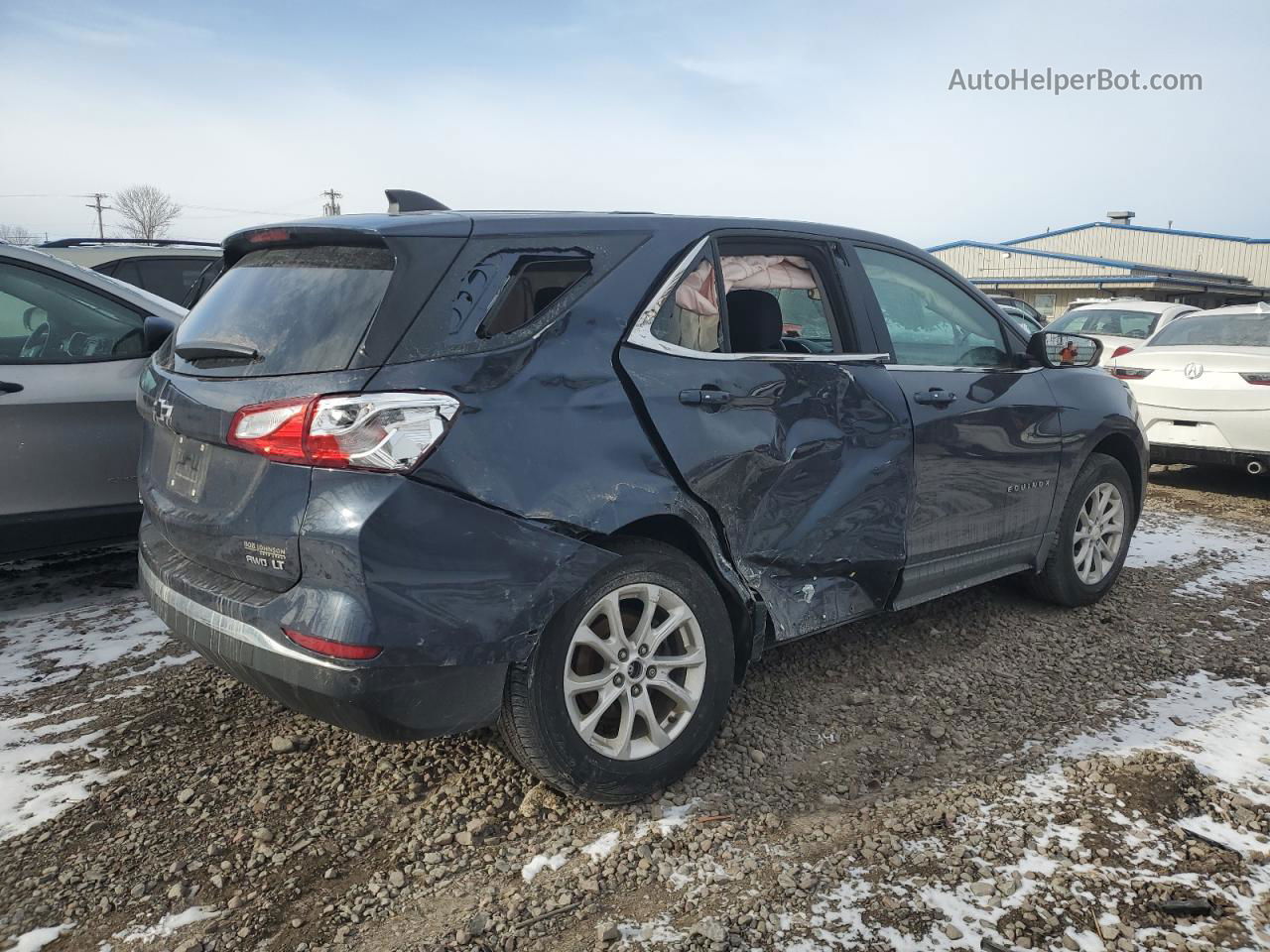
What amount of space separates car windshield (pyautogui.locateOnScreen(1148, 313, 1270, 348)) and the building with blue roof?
1209 inches

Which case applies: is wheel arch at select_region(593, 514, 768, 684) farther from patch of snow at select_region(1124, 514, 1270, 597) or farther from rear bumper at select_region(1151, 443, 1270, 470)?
rear bumper at select_region(1151, 443, 1270, 470)

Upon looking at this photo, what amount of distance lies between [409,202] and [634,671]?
1787mm

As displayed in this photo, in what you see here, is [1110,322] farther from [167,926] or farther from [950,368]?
[167,926]

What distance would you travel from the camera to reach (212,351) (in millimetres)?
2814

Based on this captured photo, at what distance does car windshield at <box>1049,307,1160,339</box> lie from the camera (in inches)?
462

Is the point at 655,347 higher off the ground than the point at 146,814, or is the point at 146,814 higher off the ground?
the point at 655,347

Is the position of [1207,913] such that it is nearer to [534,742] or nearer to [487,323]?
[534,742]

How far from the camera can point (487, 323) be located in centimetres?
258

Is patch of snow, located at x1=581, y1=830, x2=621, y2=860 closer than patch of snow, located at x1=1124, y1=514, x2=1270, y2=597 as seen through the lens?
Yes

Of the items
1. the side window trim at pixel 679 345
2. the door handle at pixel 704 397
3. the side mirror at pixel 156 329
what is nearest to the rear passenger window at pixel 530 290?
the side window trim at pixel 679 345

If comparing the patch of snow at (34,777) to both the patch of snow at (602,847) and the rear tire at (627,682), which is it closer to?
the rear tire at (627,682)

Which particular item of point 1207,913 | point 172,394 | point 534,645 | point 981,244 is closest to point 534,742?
point 534,645

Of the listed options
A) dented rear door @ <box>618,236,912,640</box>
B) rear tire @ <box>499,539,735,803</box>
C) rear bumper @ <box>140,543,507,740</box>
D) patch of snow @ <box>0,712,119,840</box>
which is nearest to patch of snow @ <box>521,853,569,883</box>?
rear tire @ <box>499,539,735,803</box>

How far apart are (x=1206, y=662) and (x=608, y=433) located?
3.04 meters
